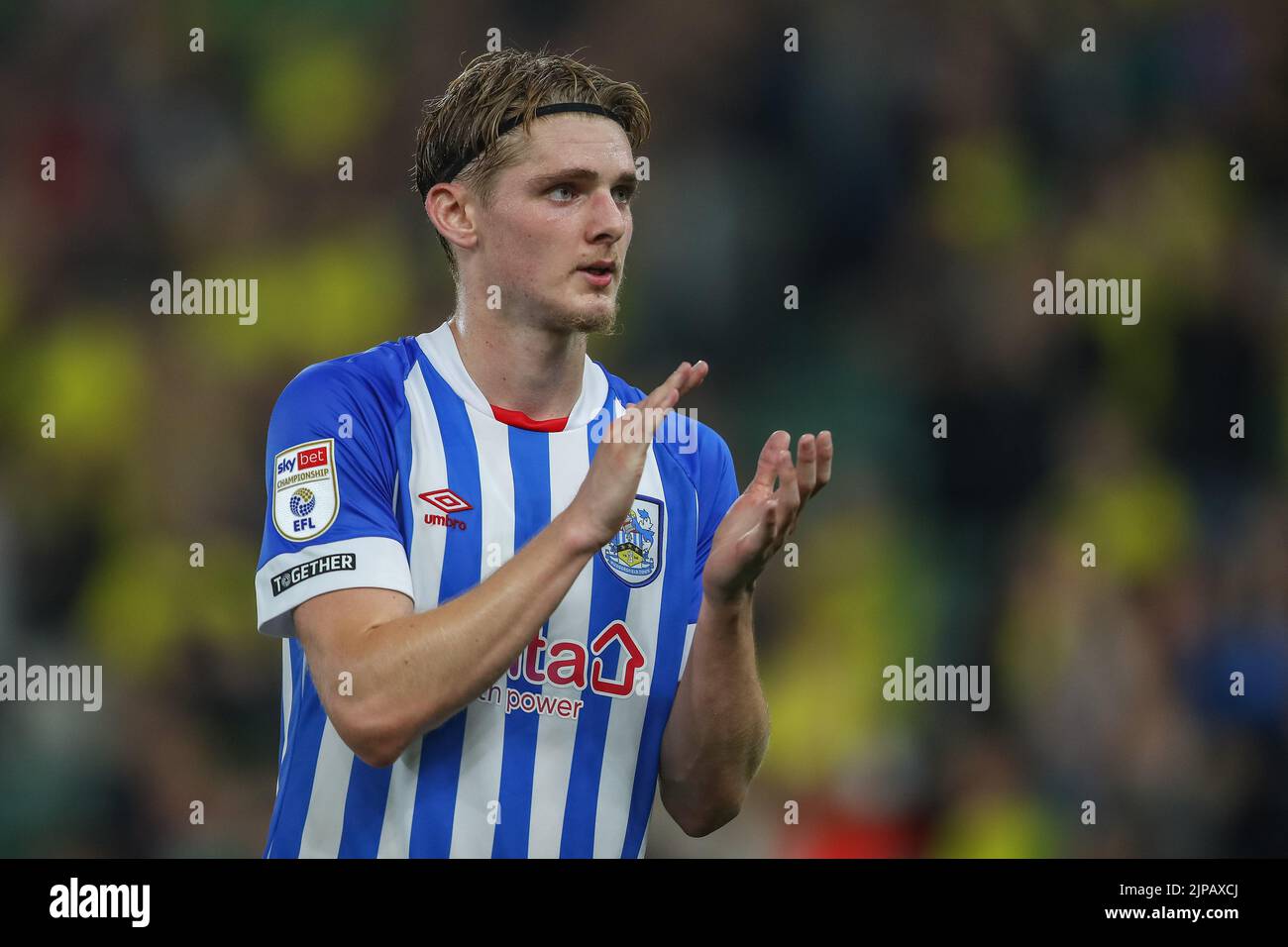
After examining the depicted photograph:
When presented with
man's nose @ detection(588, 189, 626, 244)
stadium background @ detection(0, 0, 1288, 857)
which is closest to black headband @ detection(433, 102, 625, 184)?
man's nose @ detection(588, 189, 626, 244)

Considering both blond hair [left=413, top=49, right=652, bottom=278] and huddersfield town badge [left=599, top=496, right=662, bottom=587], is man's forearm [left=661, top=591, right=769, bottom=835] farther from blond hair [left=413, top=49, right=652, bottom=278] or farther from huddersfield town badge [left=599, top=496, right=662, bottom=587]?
blond hair [left=413, top=49, right=652, bottom=278]

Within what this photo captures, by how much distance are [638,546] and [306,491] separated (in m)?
0.64

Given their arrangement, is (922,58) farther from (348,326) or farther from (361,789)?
(361,789)

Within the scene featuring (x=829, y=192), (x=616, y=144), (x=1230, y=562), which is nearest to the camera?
(x=616, y=144)

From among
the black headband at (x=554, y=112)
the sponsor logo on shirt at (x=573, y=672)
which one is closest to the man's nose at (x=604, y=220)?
the black headband at (x=554, y=112)

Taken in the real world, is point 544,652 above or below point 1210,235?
below

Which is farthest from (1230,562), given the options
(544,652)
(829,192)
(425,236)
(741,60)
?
(544,652)

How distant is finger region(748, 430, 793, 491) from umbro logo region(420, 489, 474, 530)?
21.8 inches

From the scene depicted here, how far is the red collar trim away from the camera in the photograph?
9.33 feet

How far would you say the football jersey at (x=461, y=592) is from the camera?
8.56ft

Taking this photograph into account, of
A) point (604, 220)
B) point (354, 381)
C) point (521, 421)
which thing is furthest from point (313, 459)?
point (604, 220)

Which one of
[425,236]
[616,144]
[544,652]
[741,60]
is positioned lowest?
[544,652]
